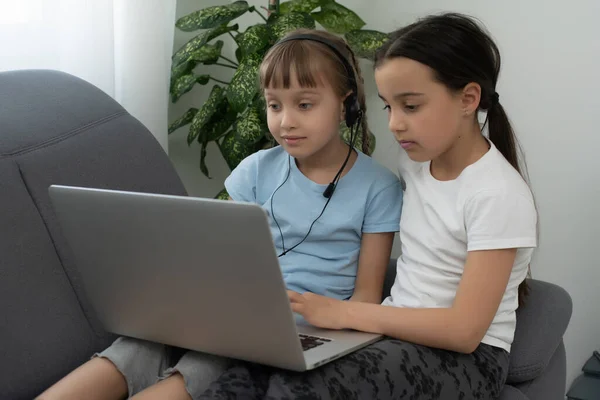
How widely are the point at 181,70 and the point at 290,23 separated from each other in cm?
35

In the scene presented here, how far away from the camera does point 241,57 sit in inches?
88.4

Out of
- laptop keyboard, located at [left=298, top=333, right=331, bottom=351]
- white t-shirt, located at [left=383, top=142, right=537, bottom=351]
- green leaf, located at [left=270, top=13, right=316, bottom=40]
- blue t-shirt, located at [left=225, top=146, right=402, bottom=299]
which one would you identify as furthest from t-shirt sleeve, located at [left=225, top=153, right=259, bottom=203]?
green leaf, located at [left=270, top=13, right=316, bottom=40]

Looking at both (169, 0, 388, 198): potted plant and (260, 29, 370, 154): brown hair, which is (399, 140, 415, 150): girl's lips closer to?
(260, 29, 370, 154): brown hair

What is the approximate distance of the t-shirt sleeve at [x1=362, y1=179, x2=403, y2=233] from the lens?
1.49 metres

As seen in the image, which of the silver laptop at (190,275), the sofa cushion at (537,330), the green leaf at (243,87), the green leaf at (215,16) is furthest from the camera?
the green leaf at (215,16)

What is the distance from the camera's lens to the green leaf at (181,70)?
219 centimetres

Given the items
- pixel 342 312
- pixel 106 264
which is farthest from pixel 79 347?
pixel 342 312

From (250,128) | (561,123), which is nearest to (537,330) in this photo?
(561,123)

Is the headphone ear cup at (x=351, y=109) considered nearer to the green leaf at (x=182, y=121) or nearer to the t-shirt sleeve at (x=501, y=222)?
the t-shirt sleeve at (x=501, y=222)

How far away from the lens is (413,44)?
1.33 meters

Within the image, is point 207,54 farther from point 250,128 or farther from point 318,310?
point 318,310

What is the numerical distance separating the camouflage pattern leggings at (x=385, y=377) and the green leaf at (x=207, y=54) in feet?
3.77

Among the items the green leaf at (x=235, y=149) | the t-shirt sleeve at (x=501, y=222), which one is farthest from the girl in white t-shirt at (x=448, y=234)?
the green leaf at (x=235, y=149)

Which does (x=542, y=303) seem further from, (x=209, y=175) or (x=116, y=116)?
(x=209, y=175)
